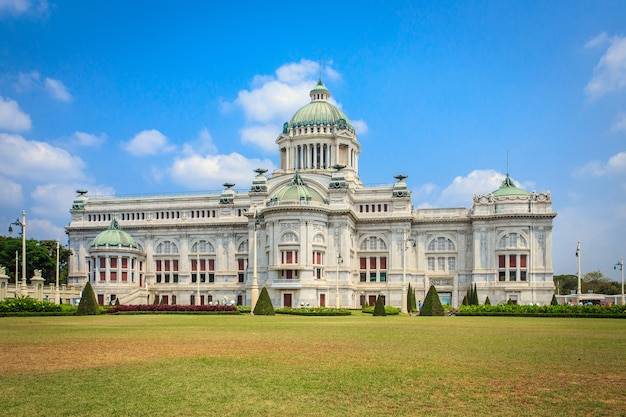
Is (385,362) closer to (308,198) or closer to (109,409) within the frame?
(109,409)

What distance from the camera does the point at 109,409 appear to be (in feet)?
57.9

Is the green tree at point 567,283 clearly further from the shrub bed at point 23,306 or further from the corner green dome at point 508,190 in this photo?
the shrub bed at point 23,306

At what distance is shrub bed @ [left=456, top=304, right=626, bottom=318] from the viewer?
62.1m

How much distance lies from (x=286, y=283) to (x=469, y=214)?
3100 cm

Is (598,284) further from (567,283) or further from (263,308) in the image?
(263,308)

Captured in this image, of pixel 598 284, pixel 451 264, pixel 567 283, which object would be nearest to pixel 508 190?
pixel 451 264

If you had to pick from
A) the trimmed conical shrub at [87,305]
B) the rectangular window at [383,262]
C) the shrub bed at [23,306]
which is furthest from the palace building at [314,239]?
the shrub bed at [23,306]

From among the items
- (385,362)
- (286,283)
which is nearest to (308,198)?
(286,283)

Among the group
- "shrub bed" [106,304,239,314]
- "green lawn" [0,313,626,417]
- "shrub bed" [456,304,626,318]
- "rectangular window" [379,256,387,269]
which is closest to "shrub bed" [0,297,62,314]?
"shrub bed" [106,304,239,314]

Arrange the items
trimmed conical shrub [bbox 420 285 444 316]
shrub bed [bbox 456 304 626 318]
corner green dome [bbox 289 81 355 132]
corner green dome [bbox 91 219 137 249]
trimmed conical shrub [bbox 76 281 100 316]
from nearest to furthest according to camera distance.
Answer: shrub bed [bbox 456 304 626 318] → trimmed conical shrub [bbox 76 281 100 316] → trimmed conical shrub [bbox 420 285 444 316] → corner green dome [bbox 91 219 137 249] → corner green dome [bbox 289 81 355 132]

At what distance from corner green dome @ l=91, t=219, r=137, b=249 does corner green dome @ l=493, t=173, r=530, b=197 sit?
57.2 m

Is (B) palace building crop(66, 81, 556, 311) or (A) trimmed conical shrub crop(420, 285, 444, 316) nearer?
(A) trimmed conical shrub crop(420, 285, 444, 316)

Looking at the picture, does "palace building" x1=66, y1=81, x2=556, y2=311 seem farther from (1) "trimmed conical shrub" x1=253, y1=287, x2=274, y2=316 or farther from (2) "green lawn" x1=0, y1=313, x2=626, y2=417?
(2) "green lawn" x1=0, y1=313, x2=626, y2=417

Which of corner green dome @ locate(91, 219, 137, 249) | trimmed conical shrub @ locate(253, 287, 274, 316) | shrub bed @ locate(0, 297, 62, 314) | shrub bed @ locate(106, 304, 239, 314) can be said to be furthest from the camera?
corner green dome @ locate(91, 219, 137, 249)
